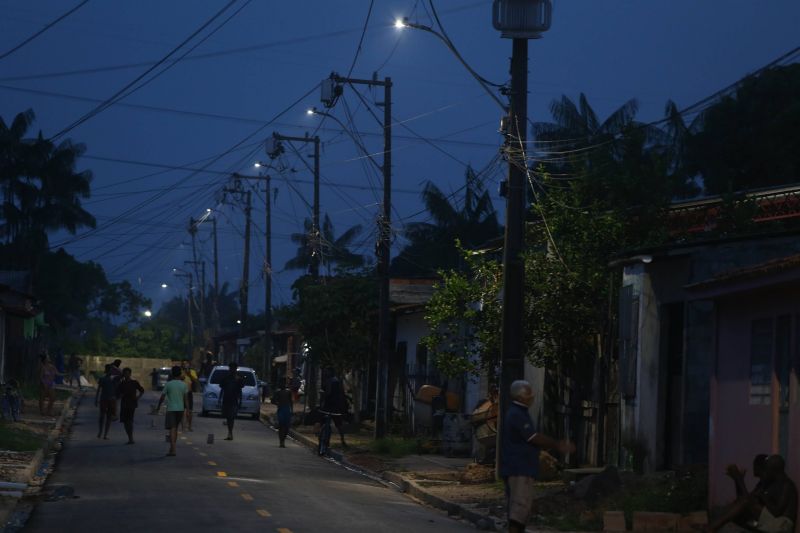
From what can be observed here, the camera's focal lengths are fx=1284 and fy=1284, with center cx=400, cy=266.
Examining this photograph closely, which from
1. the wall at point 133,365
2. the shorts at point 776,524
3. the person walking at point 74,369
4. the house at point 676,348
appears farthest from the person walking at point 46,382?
the wall at point 133,365

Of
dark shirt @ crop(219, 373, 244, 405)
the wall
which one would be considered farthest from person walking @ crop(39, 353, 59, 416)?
the wall

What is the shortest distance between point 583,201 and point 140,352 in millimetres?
83904

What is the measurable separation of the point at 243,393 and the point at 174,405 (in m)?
18.3

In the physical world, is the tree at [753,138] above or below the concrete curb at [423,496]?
above

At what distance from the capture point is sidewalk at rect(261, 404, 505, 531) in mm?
18641

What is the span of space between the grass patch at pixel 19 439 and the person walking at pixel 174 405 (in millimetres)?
2538

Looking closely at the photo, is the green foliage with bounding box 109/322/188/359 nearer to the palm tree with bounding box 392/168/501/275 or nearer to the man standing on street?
the palm tree with bounding box 392/168/501/275

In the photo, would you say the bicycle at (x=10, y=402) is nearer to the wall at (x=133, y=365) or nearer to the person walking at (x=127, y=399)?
the person walking at (x=127, y=399)

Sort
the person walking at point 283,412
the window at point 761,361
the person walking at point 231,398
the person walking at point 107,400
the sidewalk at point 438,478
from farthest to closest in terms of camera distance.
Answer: the person walking at point 231,398
the person walking at point 283,412
the person walking at point 107,400
the sidewalk at point 438,478
the window at point 761,361

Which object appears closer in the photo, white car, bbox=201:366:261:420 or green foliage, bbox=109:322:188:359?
white car, bbox=201:366:261:420

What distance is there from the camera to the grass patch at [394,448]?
29.6m

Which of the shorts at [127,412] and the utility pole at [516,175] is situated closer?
the utility pole at [516,175]

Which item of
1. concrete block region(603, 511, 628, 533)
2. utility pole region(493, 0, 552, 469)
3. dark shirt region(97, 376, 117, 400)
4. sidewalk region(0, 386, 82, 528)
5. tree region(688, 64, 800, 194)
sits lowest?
sidewalk region(0, 386, 82, 528)

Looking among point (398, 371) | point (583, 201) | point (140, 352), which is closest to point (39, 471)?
point (583, 201)
